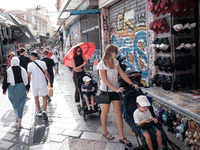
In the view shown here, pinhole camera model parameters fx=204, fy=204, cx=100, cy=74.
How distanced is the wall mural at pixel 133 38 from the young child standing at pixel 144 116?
3687 millimetres

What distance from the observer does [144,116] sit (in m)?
3.25

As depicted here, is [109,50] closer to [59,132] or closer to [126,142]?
[126,142]

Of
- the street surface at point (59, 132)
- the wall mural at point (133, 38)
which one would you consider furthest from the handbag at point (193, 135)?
the wall mural at point (133, 38)

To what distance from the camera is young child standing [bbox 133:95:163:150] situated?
299 centimetres

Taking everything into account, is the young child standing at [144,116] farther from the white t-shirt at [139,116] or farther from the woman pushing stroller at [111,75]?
the woman pushing stroller at [111,75]

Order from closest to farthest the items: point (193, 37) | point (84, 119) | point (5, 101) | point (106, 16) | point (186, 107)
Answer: point (186, 107)
point (193, 37)
point (84, 119)
point (5, 101)
point (106, 16)

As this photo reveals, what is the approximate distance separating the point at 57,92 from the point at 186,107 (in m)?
6.51

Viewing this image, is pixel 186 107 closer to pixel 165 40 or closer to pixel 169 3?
pixel 165 40

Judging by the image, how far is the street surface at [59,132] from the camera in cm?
413

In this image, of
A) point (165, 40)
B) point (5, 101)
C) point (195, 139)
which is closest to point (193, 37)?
point (165, 40)

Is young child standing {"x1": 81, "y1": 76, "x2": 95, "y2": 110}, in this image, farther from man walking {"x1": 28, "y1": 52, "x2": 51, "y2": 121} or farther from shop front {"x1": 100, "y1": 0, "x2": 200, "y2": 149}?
shop front {"x1": 100, "y1": 0, "x2": 200, "y2": 149}

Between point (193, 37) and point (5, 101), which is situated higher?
point (193, 37)

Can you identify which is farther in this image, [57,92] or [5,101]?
[57,92]

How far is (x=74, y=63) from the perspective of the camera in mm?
6383
